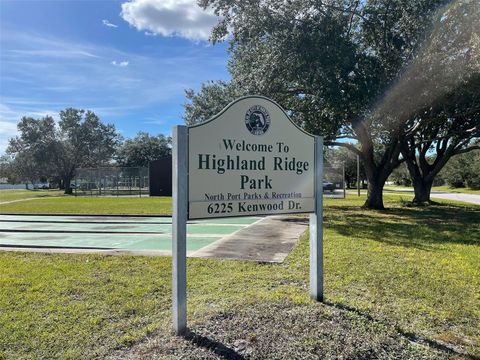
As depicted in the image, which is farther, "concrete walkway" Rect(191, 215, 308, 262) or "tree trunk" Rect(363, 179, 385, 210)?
"tree trunk" Rect(363, 179, 385, 210)

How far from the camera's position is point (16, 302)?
4.39 meters

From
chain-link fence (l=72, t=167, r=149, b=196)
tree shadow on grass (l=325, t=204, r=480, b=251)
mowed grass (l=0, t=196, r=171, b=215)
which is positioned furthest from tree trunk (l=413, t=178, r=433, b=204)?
chain-link fence (l=72, t=167, r=149, b=196)

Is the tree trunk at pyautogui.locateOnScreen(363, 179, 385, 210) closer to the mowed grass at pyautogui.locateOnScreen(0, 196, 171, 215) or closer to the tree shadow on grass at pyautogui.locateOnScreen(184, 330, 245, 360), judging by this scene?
the mowed grass at pyautogui.locateOnScreen(0, 196, 171, 215)

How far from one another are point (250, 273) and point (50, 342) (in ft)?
9.31

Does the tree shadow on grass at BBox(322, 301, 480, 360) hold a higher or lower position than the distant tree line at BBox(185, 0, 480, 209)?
lower

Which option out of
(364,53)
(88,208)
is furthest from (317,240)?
(88,208)

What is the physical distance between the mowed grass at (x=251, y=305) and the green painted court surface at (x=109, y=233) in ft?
5.53

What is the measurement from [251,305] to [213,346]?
3.13 feet

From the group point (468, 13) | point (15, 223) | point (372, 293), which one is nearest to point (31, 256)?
point (372, 293)

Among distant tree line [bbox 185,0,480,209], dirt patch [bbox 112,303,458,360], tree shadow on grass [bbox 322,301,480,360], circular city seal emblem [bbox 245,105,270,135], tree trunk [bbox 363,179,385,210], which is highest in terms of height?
distant tree line [bbox 185,0,480,209]

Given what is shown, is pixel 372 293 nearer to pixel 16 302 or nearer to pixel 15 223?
pixel 16 302

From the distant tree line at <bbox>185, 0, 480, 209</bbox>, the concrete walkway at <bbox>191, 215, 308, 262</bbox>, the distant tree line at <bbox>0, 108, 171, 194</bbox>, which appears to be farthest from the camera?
the distant tree line at <bbox>0, 108, 171, 194</bbox>

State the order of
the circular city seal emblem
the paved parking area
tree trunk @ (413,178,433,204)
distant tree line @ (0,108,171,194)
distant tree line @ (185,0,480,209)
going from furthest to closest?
1. distant tree line @ (0,108,171,194)
2. tree trunk @ (413,178,433,204)
3. distant tree line @ (185,0,480,209)
4. the paved parking area
5. the circular city seal emblem

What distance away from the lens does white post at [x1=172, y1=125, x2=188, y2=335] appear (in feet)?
11.4
